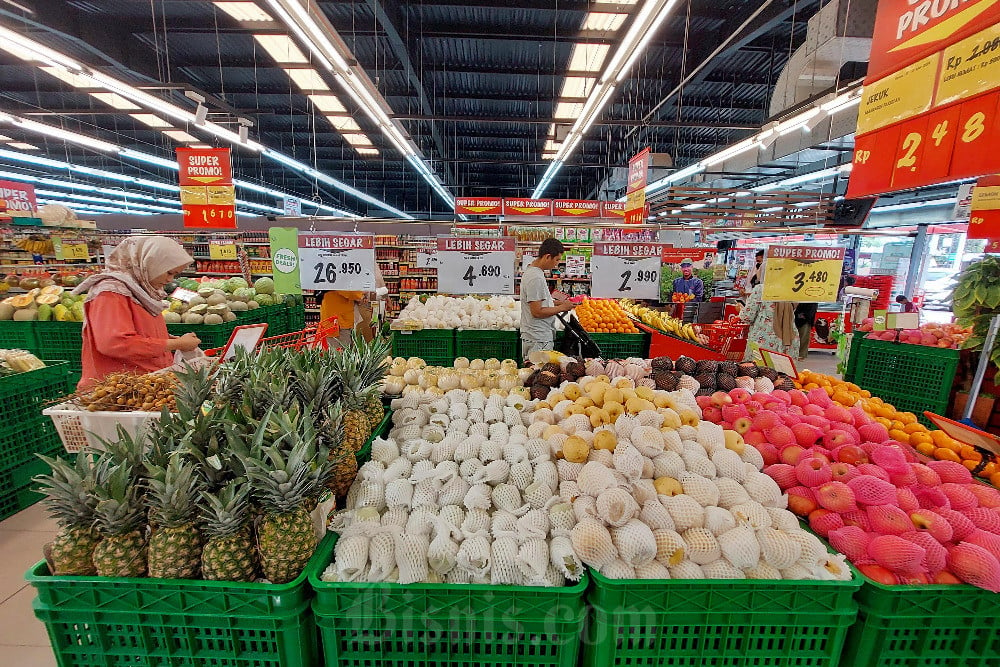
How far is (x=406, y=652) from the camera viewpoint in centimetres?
132

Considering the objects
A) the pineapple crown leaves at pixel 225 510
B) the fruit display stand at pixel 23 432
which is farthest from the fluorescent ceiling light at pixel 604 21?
the fruit display stand at pixel 23 432

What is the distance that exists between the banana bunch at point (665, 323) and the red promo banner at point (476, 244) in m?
2.70

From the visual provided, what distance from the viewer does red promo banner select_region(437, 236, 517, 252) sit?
4.39 metres

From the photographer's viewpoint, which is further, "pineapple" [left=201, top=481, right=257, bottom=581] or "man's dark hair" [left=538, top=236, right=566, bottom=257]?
"man's dark hair" [left=538, top=236, right=566, bottom=257]

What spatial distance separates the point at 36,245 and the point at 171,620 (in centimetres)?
1237

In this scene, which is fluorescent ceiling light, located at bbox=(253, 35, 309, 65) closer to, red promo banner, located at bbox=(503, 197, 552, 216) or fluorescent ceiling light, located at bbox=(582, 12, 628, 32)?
fluorescent ceiling light, located at bbox=(582, 12, 628, 32)

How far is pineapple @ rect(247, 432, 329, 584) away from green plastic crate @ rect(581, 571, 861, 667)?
2.94ft

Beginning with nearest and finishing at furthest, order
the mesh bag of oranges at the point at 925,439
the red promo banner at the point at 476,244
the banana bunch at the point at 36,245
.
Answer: the mesh bag of oranges at the point at 925,439, the red promo banner at the point at 476,244, the banana bunch at the point at 36,245

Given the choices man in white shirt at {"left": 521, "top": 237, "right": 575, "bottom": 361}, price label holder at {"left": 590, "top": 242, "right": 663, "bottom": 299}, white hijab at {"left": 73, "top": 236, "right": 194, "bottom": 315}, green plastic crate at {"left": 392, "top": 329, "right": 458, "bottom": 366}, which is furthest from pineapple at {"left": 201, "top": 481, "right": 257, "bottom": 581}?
green plastic crate at {"left": 392, "top": 329, "right": 458, "bottom": 366}

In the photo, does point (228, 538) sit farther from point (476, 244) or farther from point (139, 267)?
point (476, 244)

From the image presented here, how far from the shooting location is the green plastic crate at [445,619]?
1.26 metres

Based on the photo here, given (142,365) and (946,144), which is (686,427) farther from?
(142,365)

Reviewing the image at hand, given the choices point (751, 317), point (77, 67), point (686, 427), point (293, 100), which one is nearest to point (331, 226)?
point (293, 100)

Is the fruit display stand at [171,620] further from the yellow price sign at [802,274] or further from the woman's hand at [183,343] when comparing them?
the yellow price sign at [802,274]
